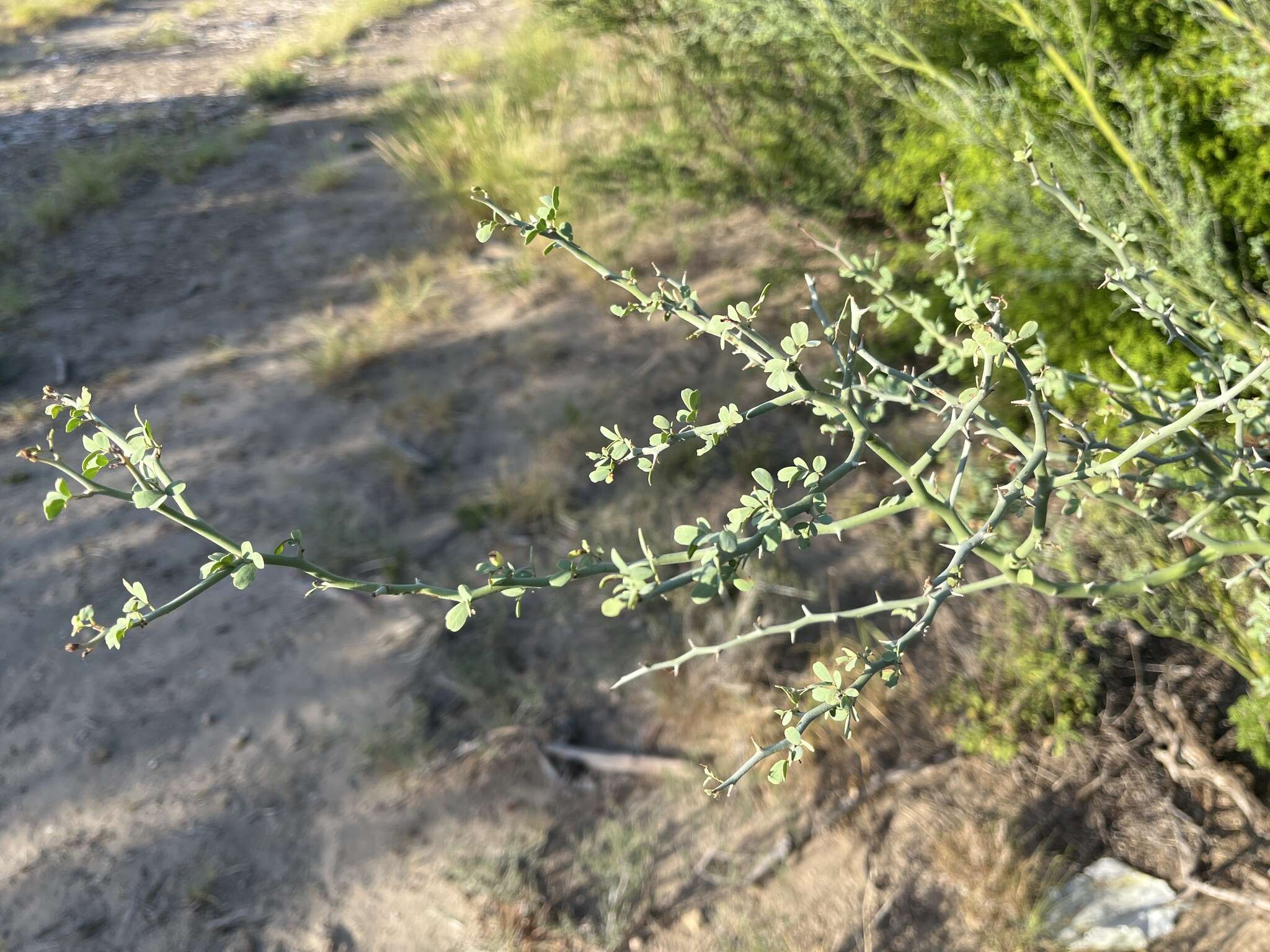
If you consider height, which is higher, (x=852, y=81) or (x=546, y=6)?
(x=546, y=6)

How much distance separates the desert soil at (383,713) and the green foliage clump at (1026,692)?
0.11 m

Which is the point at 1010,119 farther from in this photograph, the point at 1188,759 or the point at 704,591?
the point at 704,591

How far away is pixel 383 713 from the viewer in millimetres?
2738

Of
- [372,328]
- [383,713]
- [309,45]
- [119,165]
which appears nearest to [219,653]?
[383,713]

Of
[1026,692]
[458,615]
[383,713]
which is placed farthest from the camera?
[383,713]

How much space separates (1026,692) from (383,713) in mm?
1986

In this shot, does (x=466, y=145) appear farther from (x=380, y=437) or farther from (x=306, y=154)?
(x=380, y=437)

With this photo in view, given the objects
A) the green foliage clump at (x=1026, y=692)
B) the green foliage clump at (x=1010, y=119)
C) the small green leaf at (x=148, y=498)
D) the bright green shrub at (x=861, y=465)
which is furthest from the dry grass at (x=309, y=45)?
the small green leaf at (x=148, y=498)

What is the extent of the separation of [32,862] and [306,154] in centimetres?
564

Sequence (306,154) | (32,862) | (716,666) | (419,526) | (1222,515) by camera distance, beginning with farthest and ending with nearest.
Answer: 1. (306,154)
2. (419,526)
3. (716,666)
4. (32,862)
5. (1222,515)

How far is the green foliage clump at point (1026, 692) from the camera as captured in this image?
7.67 ft

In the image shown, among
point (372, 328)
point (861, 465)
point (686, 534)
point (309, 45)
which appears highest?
point (686, 534)

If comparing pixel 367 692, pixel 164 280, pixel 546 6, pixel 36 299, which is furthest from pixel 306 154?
pixel 367 692

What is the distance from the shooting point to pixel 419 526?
3334 millimetres
